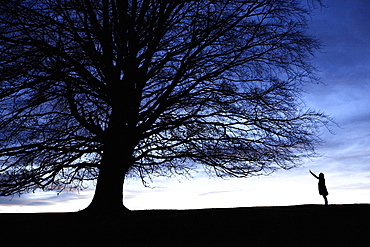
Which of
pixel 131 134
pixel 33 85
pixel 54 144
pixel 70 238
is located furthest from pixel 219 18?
pixel 70 238

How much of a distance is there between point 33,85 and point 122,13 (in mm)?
3274

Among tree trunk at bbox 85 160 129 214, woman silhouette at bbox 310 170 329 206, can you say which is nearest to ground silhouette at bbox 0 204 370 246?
tree trunk at bbox 85 160 129 214

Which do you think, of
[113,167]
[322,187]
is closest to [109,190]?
[113,167]

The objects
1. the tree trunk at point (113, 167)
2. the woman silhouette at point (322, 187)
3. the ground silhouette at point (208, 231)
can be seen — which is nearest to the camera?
the ground silhouette at point (208, 231)

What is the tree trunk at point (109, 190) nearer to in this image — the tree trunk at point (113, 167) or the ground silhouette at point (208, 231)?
the tree trunk at point (113, 167)

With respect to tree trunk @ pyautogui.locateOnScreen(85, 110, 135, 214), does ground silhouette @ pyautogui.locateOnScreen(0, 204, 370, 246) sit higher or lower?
lower

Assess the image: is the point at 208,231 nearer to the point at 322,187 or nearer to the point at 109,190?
the point at 109,190

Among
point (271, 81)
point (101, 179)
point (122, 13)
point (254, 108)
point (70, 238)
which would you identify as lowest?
point (70, 238)

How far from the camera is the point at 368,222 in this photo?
28.4 ft

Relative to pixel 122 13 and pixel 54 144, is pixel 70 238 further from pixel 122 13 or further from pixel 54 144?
pixel 122 13

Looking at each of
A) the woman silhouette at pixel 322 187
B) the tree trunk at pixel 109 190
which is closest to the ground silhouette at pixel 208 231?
the tree trunk at pixel 109 190

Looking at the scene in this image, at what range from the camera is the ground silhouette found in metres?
7.33

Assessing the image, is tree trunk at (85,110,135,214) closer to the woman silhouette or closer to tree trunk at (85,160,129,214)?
tree trunk at (85,160,129,214)

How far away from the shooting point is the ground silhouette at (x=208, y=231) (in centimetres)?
733
